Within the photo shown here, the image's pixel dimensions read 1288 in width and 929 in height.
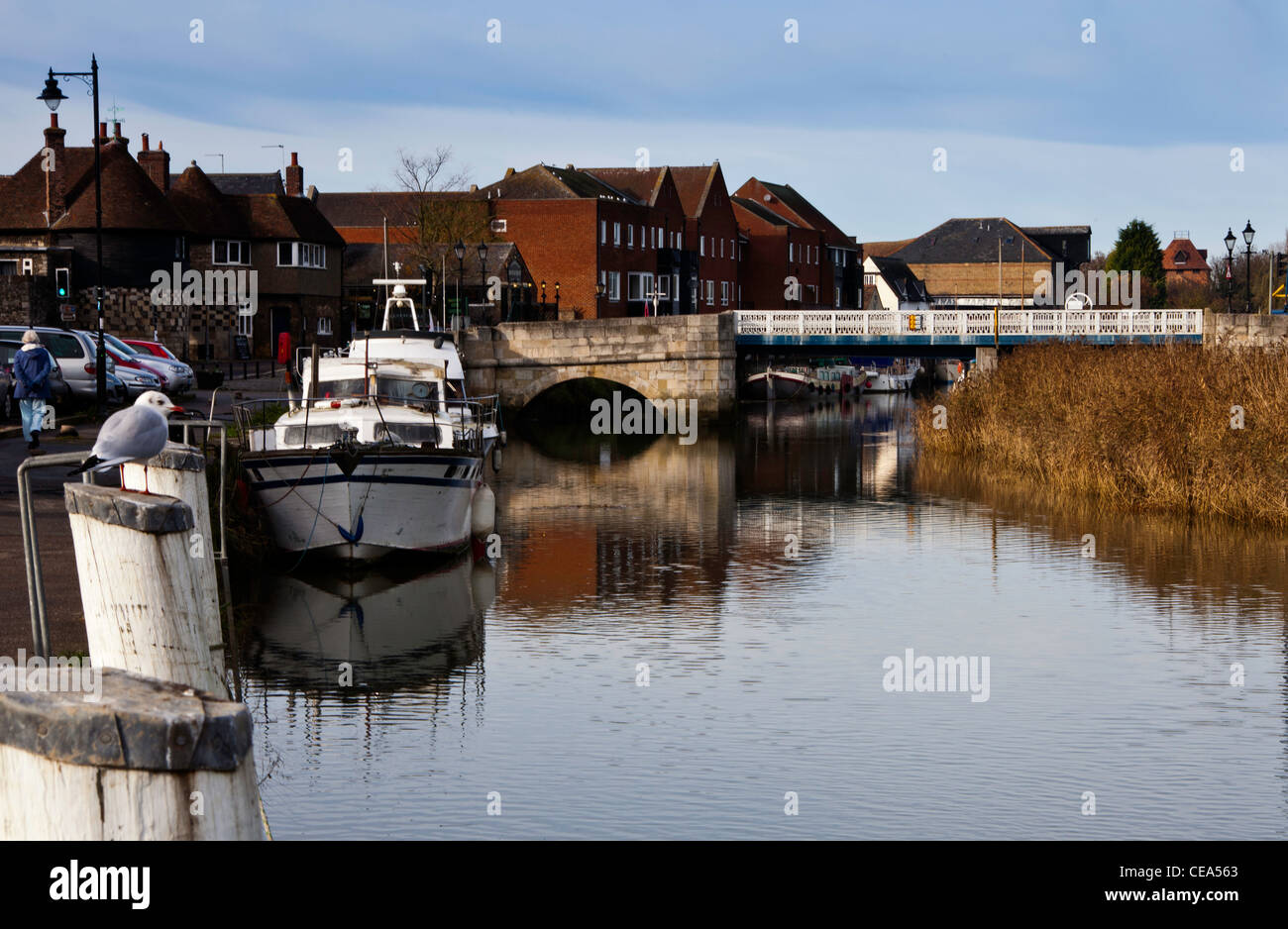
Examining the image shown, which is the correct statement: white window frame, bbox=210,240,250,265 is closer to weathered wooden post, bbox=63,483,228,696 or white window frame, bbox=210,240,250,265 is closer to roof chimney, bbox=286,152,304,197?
roof chimney, bbox=286,152,304,197

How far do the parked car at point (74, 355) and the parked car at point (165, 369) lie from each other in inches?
122

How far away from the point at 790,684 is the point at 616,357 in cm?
3935

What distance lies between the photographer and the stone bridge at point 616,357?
177ft

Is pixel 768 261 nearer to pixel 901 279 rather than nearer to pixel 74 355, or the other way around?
pixel 901 279

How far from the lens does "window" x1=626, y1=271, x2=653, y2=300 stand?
84.9 m

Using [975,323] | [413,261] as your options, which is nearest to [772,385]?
[413,261]

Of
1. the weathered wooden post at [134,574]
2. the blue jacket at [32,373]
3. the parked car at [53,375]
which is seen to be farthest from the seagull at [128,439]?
the parked car at [53,375]

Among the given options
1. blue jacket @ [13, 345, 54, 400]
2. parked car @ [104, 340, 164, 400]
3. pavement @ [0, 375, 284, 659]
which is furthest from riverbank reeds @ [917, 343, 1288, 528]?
parked car @ [104, 340, 164, 400]

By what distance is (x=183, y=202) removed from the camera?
63688 millimetres

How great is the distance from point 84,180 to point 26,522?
200 ft

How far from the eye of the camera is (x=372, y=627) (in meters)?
18.3

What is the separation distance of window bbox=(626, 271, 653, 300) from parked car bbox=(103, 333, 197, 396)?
45988 mm
